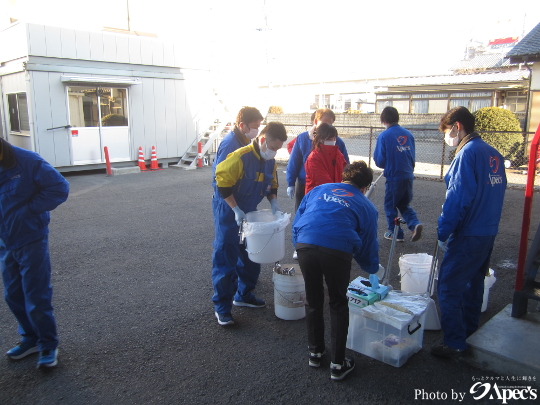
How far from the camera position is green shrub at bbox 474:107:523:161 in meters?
13.8

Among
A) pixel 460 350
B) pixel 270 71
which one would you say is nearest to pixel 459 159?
pixel 460 350

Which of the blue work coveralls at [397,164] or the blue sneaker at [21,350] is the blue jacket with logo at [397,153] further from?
the blue sneaker at [21,350]

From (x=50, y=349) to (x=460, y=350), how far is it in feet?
10.9

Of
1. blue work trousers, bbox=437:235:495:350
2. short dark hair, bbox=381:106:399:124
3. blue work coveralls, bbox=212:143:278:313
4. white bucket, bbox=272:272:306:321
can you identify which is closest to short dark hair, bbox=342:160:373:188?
blue work trousers, bbox=437:235:495:350

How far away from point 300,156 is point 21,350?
3774 mm

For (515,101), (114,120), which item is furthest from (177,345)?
(515,101)

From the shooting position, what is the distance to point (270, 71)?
112 feet

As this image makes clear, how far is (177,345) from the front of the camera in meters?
3.68

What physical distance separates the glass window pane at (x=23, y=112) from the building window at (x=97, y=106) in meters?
1.44

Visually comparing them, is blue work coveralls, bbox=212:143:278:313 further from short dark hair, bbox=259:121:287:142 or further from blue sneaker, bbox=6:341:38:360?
blue sneaker, bbox=6:341:38:360

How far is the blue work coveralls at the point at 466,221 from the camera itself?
10.5ft

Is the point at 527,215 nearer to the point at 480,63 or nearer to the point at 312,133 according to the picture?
the point at 312,133

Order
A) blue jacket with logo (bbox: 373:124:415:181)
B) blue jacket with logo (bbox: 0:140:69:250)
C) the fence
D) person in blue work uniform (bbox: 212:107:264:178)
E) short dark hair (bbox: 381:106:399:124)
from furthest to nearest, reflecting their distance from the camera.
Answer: the fence, short dark hair (bbox: 381:106:399:124), blue jacket with logo (bbox: 373:124:415:181), person in blue work uniform (bbox: 212:107:264:178), blue jacket with logo (bbox: 0:140:69:250)

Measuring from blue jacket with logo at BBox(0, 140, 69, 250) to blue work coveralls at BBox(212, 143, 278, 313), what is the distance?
55.1 inches
